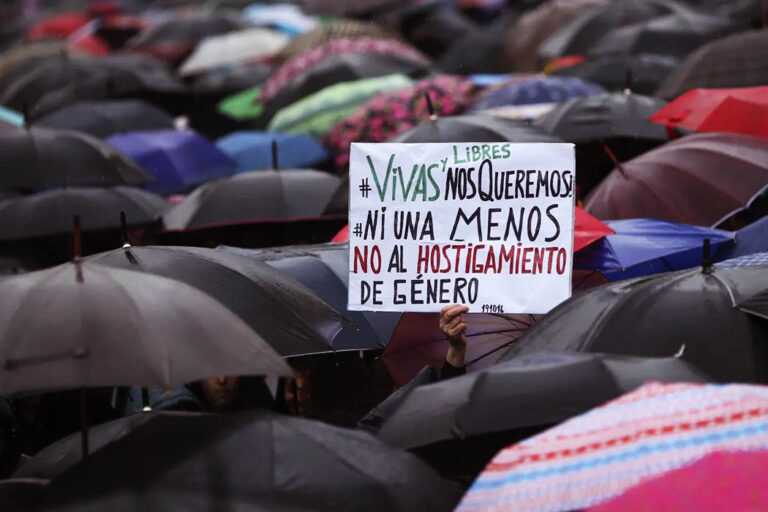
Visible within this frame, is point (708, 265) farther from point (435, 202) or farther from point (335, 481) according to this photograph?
point (335, 481)

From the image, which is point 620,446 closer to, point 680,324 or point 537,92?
point 680,324

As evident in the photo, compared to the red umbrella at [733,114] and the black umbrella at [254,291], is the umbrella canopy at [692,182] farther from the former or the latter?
the black umbrella at [254,291]

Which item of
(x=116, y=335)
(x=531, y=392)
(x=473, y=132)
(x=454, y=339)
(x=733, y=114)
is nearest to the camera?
(x=531, y=392)

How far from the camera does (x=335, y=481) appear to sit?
535 centimetres

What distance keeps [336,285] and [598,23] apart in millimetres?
10871

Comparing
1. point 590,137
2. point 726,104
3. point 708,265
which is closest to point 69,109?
point 590,137

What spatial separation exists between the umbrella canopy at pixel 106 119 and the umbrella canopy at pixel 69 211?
4278 mm

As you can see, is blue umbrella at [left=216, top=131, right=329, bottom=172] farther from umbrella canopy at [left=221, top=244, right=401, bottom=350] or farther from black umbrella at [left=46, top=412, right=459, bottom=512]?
black umbrella at [left=46, top=412, right=459, bottom=512]

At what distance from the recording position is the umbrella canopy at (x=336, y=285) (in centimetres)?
787

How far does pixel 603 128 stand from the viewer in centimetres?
1160

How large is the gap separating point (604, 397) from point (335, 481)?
0.89 m

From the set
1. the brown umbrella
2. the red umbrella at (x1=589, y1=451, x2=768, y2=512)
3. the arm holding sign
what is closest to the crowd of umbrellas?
the red umbrella at (x1=589, y1=451, x2=768, y2=512)

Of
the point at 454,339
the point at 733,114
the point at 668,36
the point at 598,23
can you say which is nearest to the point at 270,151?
the point at 668,36

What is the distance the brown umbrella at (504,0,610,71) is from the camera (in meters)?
20.3
